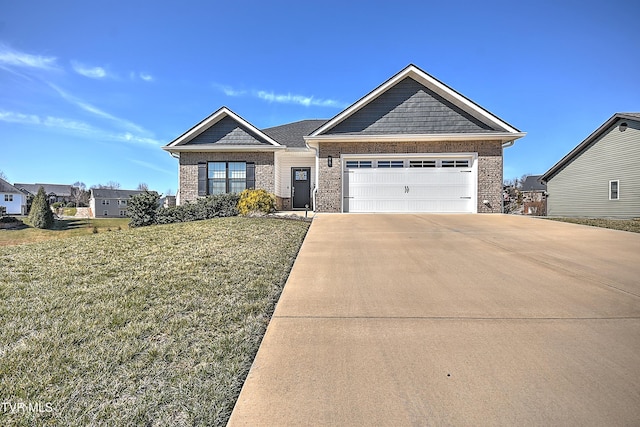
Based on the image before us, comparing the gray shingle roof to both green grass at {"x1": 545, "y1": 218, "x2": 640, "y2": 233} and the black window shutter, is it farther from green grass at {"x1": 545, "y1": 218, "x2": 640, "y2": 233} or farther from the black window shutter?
green grass at {"x1": 545, "y1": 218, "x2": 640, "y2": 233}

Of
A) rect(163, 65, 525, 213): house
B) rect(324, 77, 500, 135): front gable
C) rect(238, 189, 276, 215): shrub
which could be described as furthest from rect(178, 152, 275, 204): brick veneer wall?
rect(238, 189, 276, 215): shrub

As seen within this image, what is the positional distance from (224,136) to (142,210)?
16.2 ft

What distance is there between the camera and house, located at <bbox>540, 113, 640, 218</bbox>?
1830cm

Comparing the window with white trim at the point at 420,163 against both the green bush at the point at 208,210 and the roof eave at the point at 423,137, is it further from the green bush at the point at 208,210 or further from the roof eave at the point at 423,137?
the green bush at the point at 208,210

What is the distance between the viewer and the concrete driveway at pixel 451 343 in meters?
2.17

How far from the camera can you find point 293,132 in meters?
18.3

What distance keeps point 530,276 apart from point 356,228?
15.3 ft

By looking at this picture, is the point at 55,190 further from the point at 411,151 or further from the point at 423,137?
the point at 423,137

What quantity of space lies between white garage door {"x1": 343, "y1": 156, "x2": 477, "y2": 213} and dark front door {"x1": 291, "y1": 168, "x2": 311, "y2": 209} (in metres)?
3.76

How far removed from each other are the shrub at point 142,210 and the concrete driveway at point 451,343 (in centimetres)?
1025

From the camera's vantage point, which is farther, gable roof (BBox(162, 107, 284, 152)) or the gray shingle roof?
the gray shingle roof

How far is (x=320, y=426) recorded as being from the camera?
201cm

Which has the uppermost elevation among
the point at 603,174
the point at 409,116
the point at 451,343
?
the point at 409,116

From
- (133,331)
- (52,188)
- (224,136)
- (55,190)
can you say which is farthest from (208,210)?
(52,188)
